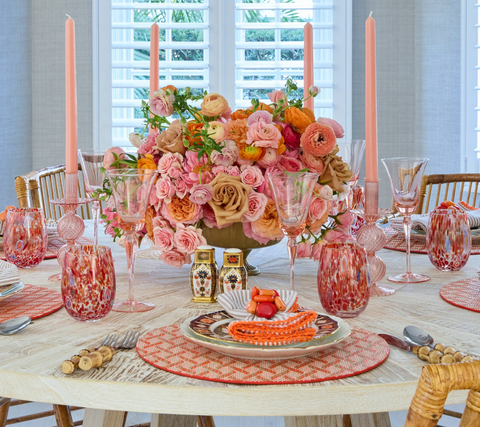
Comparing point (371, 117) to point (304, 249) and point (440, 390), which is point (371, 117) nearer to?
point (304, 249)

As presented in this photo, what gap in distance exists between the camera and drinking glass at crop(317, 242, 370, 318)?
0.86m

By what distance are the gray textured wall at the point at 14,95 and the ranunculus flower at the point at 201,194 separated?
2213mm

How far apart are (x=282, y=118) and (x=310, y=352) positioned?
555 millimetres

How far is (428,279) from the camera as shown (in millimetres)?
1158

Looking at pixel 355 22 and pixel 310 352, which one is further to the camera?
pixel 355 22

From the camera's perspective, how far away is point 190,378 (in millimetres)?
655

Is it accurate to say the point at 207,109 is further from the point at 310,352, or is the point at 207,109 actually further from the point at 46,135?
the point at 46,135

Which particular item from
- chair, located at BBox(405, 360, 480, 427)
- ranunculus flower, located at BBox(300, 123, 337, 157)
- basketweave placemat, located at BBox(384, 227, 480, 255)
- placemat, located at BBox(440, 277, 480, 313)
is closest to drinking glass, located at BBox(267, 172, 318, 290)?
ranunculus flower, located at BBox(300, 123, 337, 157)

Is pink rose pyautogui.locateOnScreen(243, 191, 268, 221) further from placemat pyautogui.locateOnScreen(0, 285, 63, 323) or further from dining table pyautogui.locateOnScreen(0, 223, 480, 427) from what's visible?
placemat pyautogui.locateOnScreen(0, 285, 63, 323)

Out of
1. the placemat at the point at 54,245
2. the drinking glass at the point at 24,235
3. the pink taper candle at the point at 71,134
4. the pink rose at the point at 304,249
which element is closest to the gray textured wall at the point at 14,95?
the placemat at the point at 54,245

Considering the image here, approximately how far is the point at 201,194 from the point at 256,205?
0.10 m

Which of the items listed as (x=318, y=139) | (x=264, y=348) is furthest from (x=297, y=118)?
(x=264, y=348)

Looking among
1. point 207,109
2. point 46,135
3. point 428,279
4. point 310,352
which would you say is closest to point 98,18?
point 46,135

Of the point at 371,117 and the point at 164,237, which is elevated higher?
the point at 371,117
